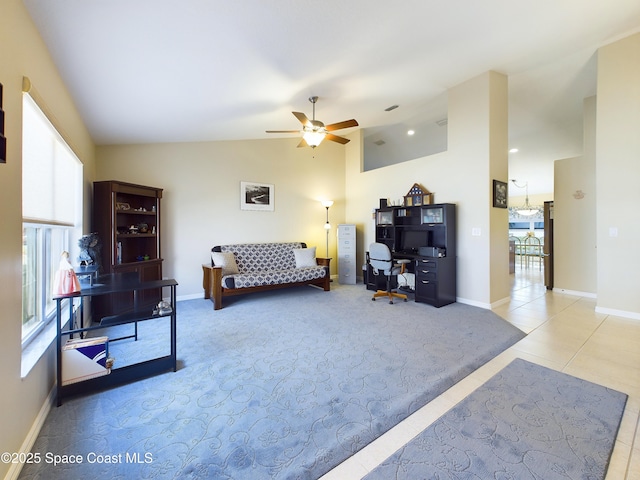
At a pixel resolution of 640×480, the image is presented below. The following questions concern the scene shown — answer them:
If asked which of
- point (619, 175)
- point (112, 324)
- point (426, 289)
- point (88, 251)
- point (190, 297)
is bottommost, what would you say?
point (190, 297)

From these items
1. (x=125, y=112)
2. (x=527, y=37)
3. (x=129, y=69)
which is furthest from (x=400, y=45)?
(x=125, y=112)

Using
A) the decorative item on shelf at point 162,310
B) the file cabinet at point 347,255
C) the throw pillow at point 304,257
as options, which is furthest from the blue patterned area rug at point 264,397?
the file cabinet at point 347,255

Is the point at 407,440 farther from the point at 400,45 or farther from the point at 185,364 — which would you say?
the point at 400,45

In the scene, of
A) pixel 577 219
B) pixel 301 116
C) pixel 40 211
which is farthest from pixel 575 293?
pixel 40 211

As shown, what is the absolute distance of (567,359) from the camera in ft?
7.66

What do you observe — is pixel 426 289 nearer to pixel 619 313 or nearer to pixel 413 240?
pixel 413 240

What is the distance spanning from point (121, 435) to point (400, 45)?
3.91 metres

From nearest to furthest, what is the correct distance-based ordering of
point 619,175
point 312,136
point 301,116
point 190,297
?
point 301,116 → point 619,175 → point 312,136 → point 190,297

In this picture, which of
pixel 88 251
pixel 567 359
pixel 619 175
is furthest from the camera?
pixel 619 175

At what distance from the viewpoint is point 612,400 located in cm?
179

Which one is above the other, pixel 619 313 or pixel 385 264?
pixel 385 264

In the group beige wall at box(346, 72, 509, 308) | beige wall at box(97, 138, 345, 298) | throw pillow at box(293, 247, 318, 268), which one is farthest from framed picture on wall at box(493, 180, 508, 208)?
beige wall at box(97, 138, 345, 298)

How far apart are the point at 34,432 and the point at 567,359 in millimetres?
3875

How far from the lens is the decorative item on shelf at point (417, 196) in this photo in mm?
4574
